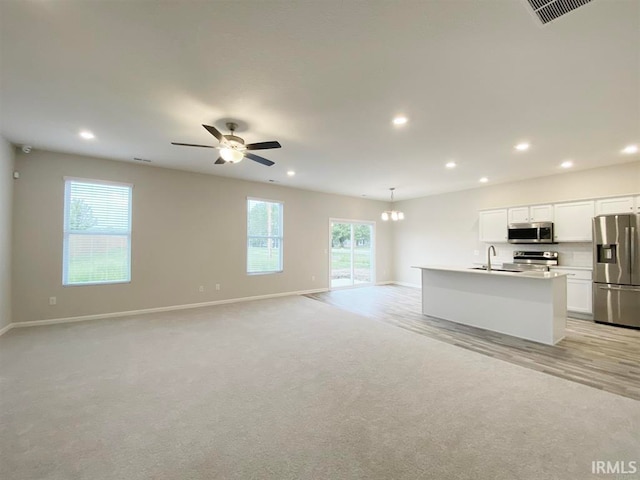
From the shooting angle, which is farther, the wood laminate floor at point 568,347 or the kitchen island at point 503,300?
the kitchen island at point 503,300

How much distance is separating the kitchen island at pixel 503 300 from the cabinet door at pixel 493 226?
2.48 m

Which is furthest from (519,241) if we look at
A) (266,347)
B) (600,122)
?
(266,347)

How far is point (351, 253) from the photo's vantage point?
343 inches

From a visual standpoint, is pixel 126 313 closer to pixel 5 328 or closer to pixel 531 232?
pixel 5 328

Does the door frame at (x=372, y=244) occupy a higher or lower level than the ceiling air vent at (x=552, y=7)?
lower

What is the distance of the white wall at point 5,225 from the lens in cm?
400

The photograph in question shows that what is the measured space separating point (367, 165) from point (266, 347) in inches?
144

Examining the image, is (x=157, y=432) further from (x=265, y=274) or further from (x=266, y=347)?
(x=265, y=274)

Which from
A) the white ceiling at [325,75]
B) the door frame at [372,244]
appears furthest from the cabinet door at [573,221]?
the door frame at [372,244]

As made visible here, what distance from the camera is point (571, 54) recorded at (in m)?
2.19

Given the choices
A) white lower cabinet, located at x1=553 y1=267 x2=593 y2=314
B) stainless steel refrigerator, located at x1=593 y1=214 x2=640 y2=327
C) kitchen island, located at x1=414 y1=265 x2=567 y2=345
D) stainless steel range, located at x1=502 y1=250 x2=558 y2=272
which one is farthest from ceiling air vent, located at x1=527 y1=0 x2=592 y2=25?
white lower cabinet, located at x1=553 y1=267 x2=593 y2=314

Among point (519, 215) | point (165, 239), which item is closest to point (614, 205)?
point (519, 215)

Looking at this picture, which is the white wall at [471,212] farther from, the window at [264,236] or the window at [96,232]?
the window at [96,232]

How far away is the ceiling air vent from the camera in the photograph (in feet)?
5.45
